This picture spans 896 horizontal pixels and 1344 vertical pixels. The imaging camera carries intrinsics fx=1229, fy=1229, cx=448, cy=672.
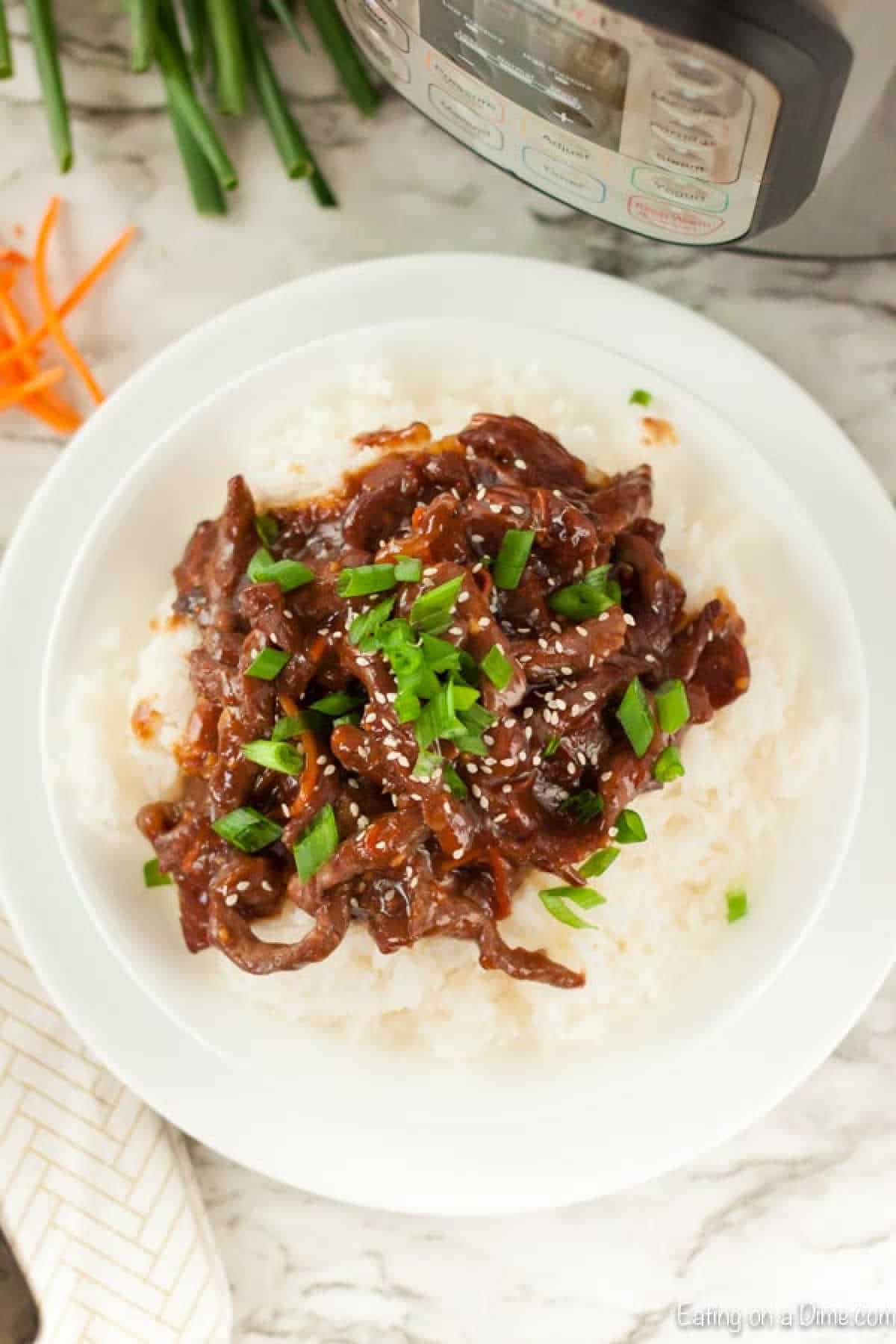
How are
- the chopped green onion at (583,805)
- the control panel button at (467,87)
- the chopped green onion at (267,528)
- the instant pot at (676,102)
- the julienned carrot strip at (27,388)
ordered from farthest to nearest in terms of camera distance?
the julienned carrot strip at (27,388) < the chopped green onion at (267,528) < the chopped green onion at (583,805) < the control panel button at (467,87) < the instant pot at (676,102)

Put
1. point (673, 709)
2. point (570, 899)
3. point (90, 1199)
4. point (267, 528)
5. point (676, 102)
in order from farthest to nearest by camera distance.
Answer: point (90, 1199)
point (267, 528)
point (570, 899)
point (673, 709)
point (676, 102)

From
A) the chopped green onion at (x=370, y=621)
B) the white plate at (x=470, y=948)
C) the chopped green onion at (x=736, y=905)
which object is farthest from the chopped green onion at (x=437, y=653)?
the chopped green onion at (x=736, y=905)

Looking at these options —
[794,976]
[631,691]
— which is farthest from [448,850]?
[794,976]

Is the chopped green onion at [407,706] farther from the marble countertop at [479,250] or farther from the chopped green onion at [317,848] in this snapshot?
the marble countertop at [479,250]

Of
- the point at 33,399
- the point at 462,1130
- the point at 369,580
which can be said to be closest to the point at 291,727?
the point at 369,580

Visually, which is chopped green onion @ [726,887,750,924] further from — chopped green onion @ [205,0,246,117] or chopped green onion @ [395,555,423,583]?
chopped green onion @ [205,0,246,117]

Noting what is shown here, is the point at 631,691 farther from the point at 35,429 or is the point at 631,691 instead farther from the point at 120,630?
the point at 35,429

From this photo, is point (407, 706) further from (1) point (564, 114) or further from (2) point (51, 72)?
(2) point (51, 72)
